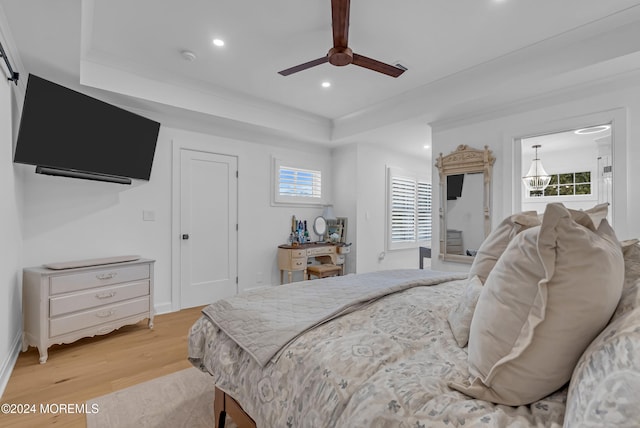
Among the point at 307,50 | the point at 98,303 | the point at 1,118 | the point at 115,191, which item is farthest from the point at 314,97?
the point at 98,303

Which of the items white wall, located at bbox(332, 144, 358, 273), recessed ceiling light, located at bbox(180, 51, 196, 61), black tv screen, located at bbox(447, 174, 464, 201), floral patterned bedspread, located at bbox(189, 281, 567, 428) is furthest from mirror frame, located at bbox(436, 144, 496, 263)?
recessed ceiling light, located at bbox(180, 51, 196, 61)

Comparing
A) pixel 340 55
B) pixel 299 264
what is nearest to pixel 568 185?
pixel 340 55

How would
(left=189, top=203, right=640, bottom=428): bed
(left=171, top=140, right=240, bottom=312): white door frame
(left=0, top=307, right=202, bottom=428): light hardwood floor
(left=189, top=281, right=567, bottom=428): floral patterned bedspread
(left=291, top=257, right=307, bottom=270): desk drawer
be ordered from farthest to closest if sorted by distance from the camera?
(left=291, top=257, right=307, bottom=270): desk drawer → (left=171, top=140, right=240, bottom=312): white door frame → (left=0, top=307, right=202, bottom=428): light hardwood floor → (left=189, top=281, right=567, bottom=428): floral patterned bedspread → (left=189, top=203, right=640, bottom=428): bed

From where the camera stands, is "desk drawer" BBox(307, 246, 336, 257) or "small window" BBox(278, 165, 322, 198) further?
"small window" BBox(278, 165, 322, 198)

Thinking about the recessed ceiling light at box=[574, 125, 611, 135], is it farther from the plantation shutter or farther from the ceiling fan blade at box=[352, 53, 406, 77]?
the plantation shutter

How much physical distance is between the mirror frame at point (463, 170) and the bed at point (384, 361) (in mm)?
2229

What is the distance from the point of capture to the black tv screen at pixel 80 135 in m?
2.40

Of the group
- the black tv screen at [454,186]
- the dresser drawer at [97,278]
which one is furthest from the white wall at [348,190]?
the dresser drawer at [97,278]

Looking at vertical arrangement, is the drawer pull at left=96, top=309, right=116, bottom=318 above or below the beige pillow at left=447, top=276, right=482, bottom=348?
below

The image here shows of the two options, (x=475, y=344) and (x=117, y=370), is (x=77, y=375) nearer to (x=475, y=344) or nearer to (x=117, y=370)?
(x=117, y=370)

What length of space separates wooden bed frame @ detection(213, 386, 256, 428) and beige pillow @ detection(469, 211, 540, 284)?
3.83 feet

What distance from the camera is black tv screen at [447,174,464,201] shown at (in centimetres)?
397

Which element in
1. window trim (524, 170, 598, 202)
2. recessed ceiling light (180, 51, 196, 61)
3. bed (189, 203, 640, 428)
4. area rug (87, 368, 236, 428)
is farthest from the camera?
window trim (524, 170, 598, 202)

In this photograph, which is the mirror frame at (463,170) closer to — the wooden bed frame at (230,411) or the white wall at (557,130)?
the white wall at (557,130)
